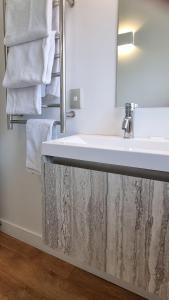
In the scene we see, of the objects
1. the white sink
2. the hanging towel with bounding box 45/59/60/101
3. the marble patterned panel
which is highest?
the hanging towel with bounding box 45/59/60/101

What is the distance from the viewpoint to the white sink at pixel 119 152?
746 millimetres

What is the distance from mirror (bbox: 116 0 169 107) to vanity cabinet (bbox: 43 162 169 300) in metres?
0.50

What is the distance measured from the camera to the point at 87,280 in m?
1.38

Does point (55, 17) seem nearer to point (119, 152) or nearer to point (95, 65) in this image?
point (95, 65)

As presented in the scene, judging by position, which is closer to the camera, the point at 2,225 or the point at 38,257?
the point at 38,257

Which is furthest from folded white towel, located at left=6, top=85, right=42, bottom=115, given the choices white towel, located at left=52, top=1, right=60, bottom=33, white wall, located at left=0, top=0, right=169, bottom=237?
white towel, located at left=52, top=1, right=60, bottom=33

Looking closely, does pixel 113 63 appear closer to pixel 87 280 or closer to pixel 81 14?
pixel 81 14

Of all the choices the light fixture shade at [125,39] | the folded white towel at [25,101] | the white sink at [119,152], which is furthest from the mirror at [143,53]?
the folded white towel at [25,101]

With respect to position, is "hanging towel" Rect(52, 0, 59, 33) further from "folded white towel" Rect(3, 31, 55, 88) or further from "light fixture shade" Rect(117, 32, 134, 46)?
"light fixture shade" Rect(117, 32, 134, 46)

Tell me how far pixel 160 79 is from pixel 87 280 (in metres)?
1.16

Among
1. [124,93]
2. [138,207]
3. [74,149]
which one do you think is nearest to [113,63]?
[124,93]

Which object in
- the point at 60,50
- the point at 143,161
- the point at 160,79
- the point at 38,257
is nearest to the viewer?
the point at 143,161

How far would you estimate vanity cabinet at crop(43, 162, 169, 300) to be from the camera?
2.51 ft

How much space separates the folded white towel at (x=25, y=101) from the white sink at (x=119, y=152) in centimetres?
33
